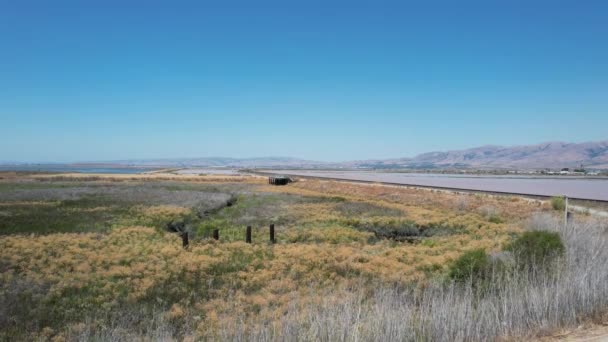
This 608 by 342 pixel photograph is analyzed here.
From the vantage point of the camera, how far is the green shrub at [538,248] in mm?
15648

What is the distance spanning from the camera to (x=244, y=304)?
15.1 metres

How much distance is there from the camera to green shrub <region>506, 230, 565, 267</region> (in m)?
15.6

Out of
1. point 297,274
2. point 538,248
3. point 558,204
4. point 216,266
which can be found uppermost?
point 538,248

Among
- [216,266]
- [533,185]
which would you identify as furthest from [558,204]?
[533,185]

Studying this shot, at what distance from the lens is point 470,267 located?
16.3 metres

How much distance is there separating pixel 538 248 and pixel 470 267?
2672mm

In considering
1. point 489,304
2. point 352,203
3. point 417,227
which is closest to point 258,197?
point 352,203

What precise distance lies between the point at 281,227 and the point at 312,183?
155 feet

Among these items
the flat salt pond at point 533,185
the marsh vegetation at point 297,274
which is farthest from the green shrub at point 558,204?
the flat salt pond at point 533,185

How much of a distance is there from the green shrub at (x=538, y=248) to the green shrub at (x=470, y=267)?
1306 mm

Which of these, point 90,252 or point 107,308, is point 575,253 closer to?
point 107,308

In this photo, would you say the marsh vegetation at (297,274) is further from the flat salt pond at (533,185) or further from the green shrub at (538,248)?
the flat salt pond at (533,185)

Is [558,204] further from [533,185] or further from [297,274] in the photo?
[533,185]

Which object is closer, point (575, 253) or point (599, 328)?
point (599, 328)
